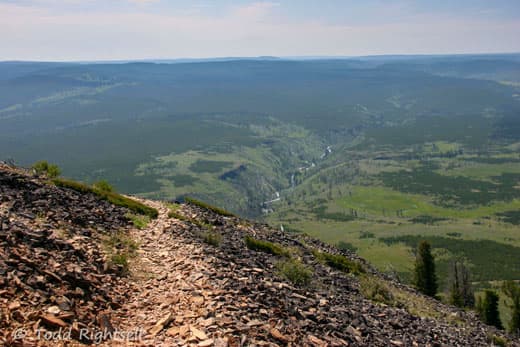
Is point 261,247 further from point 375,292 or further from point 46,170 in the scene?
point 46,170

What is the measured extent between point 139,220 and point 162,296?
15463 mm

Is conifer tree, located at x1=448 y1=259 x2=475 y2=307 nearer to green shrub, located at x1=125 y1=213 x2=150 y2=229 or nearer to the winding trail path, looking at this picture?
green shrub, located at x1=125 y1=213 x2=150 y2=229

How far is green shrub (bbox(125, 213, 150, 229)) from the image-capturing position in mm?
32397

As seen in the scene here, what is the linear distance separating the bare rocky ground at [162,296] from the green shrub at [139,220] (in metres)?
1.09

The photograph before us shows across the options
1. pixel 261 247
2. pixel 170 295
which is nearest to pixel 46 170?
pixel 261 247

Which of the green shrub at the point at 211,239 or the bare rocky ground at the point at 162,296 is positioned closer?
the bare rocky ground at the point at 162,296

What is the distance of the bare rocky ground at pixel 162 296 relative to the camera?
15070 mm

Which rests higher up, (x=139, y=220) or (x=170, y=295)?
(x=170, y=295)

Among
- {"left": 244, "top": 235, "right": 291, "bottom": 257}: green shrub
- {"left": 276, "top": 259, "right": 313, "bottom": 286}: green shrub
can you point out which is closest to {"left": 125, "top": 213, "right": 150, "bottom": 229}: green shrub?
{"left": 244, "top": 235, "right": 291, "bottom": 257}: green shrub

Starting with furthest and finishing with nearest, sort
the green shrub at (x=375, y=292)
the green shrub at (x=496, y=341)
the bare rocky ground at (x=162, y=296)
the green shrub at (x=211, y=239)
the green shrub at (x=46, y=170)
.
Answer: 1. the green shrub at (x=46, y=170)
2. the green shrub at (x=375, y=292)
3. the green shrub at (x=496, y=341)
4. the green shrub at (x=211, y=239)
5. the bare rocky ground at (x=162, y=296)

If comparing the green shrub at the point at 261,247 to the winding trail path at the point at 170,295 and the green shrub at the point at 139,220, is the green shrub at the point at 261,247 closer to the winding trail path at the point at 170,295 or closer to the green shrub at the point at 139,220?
the winding trail path at the point at 170,295

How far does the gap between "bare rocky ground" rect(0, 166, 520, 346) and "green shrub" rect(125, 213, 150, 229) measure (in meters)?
1.09

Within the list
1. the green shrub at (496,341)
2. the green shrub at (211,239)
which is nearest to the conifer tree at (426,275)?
the green shrub at (496,341)

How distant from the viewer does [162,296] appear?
19.1m
